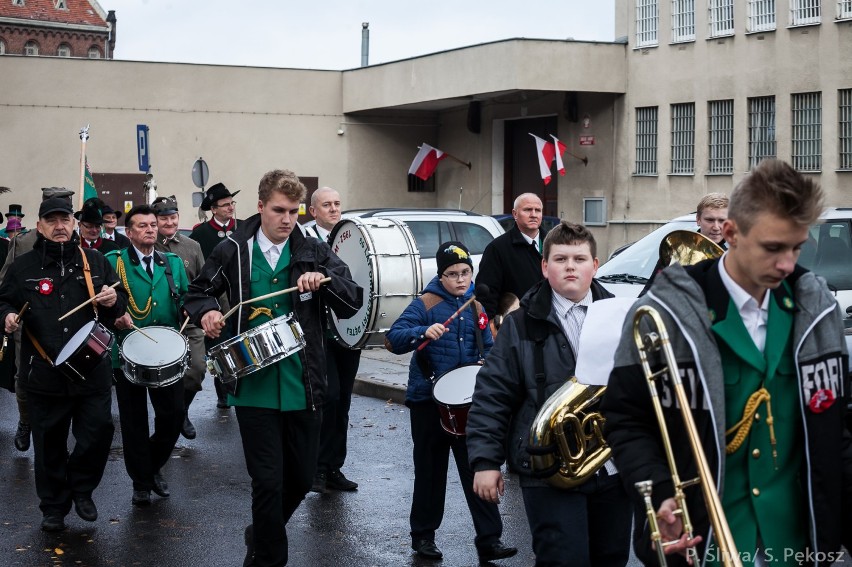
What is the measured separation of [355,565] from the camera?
6887 millimetres

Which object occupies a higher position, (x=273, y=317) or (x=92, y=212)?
(x=92, y=212)

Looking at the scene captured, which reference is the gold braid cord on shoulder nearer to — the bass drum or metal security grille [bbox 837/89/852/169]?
the bass drum

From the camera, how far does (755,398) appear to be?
339 centimetres

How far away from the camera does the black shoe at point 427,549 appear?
6.98 meters

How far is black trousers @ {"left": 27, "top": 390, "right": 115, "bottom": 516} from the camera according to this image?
7.83m

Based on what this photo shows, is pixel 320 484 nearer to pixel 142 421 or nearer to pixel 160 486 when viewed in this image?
pixel 160 486

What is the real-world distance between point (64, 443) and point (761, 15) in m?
23.3

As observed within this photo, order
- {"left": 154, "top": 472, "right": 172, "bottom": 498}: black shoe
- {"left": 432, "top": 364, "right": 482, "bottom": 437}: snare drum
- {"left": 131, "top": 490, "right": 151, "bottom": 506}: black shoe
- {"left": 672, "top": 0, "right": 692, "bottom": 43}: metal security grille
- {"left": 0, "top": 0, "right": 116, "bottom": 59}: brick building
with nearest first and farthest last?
1. {"left": 432, "top": 364, "right": 482, "bottom": 437}: snare drum
2. {"left": 131, "top": 490, "right": 151, "bottom": 506}: black shoe
3. {"left": 154, "top": 472, "right": 172, "bottom": 498}: black shoe
4. {"left": 672, "top": 0, "right": 692, "bottom": 43}: metal security grille
5. {"left": 0, "top": 0, "right": 116, "bottom": 59}: brick building

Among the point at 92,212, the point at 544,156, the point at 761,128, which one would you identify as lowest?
the point at 92,212

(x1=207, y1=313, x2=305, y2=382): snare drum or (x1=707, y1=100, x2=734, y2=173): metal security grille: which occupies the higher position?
(x1=707, y1=100, x2=734, y2=173): metal security grille

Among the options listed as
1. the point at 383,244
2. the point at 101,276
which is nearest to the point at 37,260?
the point at 101,276

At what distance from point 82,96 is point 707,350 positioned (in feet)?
118

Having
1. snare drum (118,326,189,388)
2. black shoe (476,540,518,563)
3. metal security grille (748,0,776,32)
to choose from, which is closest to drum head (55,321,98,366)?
snare drum (118,326,189,388)

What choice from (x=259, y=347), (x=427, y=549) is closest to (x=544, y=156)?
(x=427, y=549)
